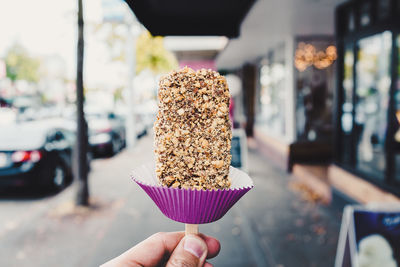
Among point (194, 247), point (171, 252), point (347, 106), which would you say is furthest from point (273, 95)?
point (194, 247)

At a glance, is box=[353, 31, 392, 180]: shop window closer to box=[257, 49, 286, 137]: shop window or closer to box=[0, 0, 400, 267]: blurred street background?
box=[0, 0, 400, 267]: blurred street background

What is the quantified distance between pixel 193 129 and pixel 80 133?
5963 mm

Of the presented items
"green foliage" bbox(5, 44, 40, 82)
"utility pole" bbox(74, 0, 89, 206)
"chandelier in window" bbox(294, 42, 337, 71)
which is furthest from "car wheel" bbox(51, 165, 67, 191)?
"green foliage" bbox(5, 44, 40, 82)

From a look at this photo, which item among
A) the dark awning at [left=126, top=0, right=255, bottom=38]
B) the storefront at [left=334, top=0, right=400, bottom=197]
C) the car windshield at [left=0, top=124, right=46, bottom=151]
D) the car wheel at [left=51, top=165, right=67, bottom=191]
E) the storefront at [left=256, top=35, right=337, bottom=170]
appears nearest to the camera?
the dark awning at [left=126, top=0, right=255, bottom=38]

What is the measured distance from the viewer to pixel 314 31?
9.16 metres

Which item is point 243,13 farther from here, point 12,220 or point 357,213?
point 12,220

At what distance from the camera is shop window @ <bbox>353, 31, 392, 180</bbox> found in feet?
22.5

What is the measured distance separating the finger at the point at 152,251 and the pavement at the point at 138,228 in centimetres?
340

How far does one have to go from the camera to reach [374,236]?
244cm

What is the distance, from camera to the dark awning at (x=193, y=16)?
10.9ft

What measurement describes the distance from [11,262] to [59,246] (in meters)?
0.68

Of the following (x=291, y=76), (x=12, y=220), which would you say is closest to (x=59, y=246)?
(x=12, y=220)

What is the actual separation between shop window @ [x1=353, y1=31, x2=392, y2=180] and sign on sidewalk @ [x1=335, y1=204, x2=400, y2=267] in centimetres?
436

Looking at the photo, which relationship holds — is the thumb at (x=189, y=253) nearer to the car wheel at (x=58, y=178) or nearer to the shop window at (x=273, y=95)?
the car wheel at (x=58, y=178)
